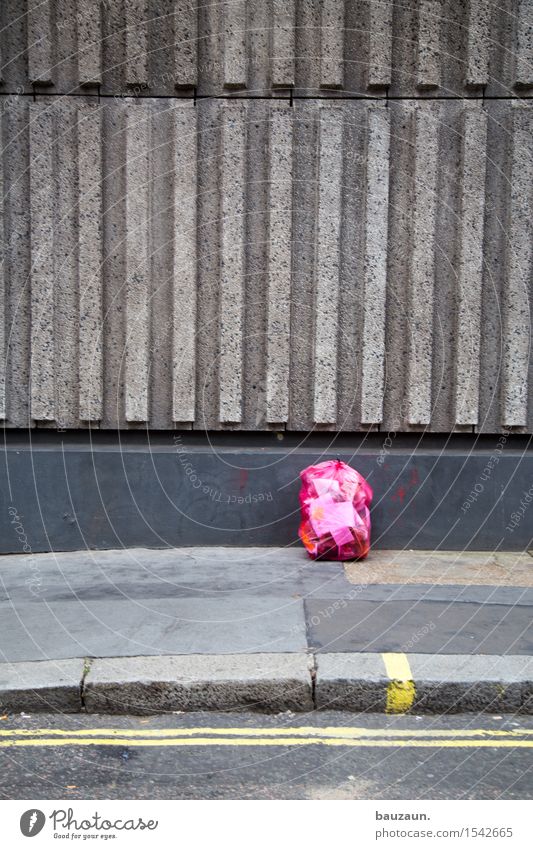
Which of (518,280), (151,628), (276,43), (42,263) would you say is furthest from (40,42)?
(151,628)

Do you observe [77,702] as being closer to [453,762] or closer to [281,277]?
[453,762]

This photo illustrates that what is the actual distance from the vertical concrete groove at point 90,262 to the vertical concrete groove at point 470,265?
261cm

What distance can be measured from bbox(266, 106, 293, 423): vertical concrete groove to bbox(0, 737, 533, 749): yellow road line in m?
3.27

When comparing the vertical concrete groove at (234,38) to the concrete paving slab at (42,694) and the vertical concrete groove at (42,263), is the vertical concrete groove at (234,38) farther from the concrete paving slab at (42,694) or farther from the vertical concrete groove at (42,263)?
the concrete paving slab at (42,694)

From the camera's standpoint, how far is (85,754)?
3848 mm

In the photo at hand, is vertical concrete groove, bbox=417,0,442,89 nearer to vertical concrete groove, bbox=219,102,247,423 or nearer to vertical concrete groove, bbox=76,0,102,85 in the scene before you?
vertical concrete groove, bbox=219,102,247,423

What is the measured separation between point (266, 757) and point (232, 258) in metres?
3.98

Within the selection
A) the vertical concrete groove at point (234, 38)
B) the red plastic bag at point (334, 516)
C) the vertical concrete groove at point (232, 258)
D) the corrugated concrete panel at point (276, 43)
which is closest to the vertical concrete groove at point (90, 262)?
the corrugated concrete panel at point (276, 43)

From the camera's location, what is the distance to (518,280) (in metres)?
6.87

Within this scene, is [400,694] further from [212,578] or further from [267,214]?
[267,214]

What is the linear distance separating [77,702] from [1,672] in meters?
0.42

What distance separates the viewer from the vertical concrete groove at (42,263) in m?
6.80

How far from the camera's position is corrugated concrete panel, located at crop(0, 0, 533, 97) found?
22.0 feet

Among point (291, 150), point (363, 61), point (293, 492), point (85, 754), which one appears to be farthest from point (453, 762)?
point (363, 61)
